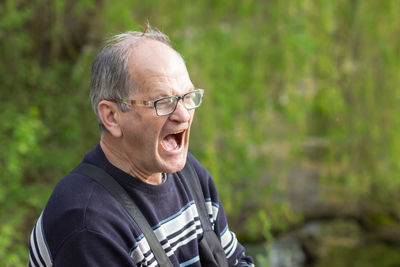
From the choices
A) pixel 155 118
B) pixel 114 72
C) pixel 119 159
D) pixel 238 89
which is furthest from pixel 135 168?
pixel 238 89

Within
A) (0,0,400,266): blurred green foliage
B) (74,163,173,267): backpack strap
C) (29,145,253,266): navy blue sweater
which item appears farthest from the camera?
(0,0,400,266): blurred green foliage

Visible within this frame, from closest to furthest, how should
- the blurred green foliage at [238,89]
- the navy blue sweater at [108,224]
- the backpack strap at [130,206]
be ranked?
the navy blue sweater at [108,224] < the backpack strap at [130,206] < the blurred green foliage at [238,89]

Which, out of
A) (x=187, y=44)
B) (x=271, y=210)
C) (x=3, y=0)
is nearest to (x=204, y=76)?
(x=187, y=44)

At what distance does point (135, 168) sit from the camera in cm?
146

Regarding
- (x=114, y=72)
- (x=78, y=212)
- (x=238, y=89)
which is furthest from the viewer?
(x=238, y=89)

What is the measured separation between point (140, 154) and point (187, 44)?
2.74 m

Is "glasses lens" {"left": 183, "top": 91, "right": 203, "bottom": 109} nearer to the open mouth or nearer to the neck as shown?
the open mouth

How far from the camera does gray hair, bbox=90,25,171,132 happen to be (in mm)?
1404

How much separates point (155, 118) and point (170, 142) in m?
0.10

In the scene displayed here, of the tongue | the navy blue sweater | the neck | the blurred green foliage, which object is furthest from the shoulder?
the blurred green foliage

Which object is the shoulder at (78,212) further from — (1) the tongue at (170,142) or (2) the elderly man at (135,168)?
(1) the tongue at (170,142)

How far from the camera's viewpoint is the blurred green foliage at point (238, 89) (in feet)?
13.5

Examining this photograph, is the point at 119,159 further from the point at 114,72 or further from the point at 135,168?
the point at 114,72

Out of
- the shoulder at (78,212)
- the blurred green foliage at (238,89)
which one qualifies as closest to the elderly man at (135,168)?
the shoulder at (78,212)
